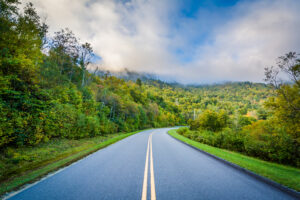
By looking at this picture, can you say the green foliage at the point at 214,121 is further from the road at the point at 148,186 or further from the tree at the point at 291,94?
the road at the point at 148,186

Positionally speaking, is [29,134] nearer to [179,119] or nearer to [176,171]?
[176,171]

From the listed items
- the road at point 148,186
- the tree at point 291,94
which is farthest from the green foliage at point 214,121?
the road at point 148,186

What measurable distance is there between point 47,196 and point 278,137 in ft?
41.0

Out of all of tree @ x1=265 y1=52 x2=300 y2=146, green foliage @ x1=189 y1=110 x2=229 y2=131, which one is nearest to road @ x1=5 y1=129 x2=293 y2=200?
tree @ x1=265 y1=52 x2=300 y2=146

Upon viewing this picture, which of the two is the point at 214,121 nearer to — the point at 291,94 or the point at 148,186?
the point at 291,94

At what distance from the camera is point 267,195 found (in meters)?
3.52

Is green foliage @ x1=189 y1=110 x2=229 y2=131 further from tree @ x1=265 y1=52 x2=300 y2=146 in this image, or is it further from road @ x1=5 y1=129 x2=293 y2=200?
road @ x1=5 y1=129 x2=293 y2=200

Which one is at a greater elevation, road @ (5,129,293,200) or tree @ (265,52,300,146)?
tree @ (265,52,300,146)

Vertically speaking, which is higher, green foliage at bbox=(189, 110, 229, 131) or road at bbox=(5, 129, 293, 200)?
green foliage at bbox=(189, 110, 229, 131)

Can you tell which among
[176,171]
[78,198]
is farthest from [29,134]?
[176,171]

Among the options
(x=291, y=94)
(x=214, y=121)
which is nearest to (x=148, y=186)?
(x=291, y=94)

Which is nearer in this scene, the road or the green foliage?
the road

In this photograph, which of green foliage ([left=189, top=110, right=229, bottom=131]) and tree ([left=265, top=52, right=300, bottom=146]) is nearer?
tree ([left=265, top=52, right=300, bottom=146])

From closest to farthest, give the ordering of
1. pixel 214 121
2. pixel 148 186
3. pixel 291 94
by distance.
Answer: pixel 148 186
pixel 291 94
pixel 214 121
